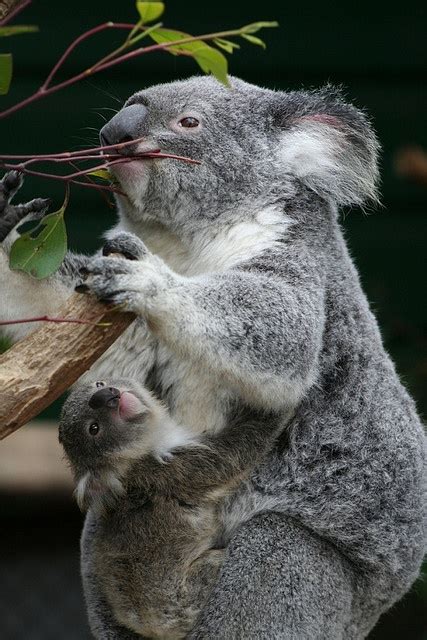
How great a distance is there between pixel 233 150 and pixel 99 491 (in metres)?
1.35

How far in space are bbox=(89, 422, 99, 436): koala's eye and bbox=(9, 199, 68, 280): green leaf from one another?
90 centimetres

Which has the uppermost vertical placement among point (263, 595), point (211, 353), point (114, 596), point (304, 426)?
point (211, 353)

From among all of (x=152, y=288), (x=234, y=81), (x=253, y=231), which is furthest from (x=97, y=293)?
(x=234, y=81)

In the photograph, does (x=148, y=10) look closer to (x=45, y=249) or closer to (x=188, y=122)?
(x=45, y=249)

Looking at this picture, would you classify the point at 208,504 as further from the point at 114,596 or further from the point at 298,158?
the point at 298,158

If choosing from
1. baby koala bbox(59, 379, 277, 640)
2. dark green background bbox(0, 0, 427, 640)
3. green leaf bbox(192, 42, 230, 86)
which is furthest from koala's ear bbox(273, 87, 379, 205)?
dark green background bbox(0, 0, 427, 640)

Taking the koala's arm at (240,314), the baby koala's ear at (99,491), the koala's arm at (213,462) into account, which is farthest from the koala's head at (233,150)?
the baby koala's ear at (99,491)

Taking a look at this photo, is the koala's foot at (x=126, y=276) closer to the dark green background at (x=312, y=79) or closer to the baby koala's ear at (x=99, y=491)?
the baby koala's ear at (x=99, y=491)

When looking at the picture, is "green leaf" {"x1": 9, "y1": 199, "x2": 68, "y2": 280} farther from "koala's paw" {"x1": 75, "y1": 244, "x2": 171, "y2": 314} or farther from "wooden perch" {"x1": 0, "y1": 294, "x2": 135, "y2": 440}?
"wooden perch" {"x1": 0, "y1": 294, "x2": 135, "y2": 440}

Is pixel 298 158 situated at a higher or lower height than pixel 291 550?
higher

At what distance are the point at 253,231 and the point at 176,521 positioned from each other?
107cm

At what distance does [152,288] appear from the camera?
3.17 meters

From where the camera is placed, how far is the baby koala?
3631mm

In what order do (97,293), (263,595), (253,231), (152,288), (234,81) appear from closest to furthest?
(97,293), (152,288), (263,595), (253,231), (234,81)
